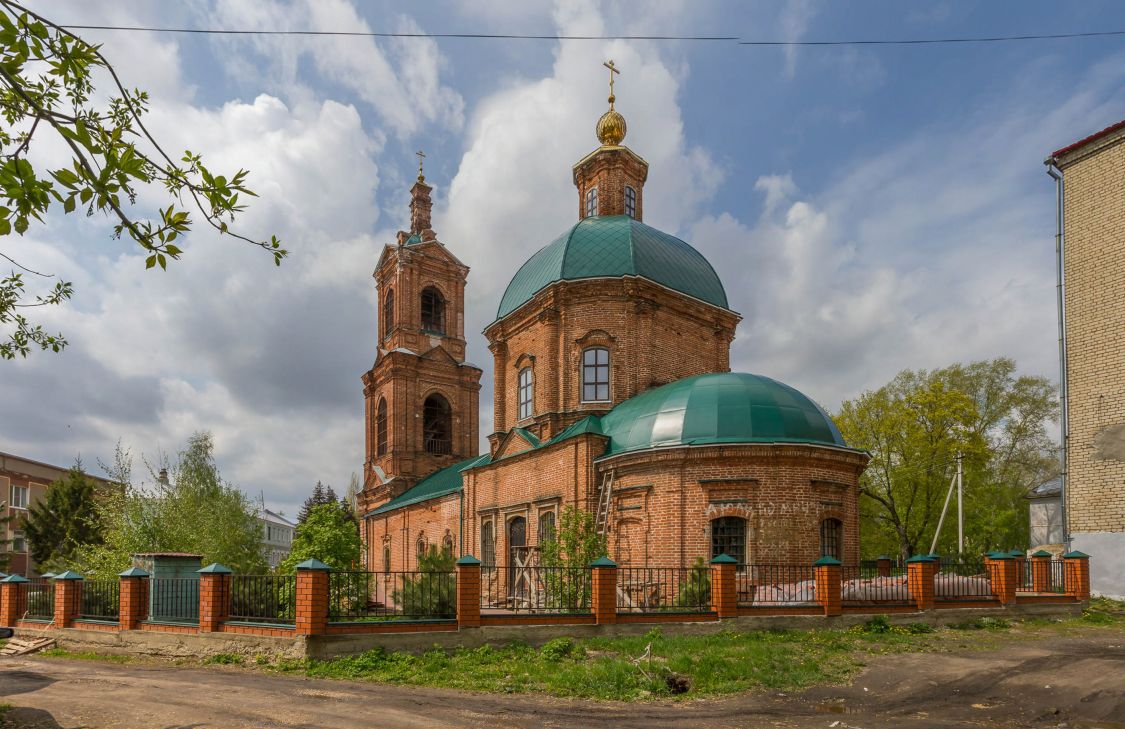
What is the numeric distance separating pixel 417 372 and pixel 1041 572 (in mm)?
24440

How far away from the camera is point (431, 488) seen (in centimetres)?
3039

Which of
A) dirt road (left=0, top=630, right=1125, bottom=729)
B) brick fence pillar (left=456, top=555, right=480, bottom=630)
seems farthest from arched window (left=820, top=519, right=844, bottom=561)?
brick fence pillar (left=456, top=555, right=480, bottom=630)

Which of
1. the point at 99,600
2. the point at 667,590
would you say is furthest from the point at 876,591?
the point at 99,600

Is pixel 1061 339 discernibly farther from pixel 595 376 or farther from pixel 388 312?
pixel 388 312

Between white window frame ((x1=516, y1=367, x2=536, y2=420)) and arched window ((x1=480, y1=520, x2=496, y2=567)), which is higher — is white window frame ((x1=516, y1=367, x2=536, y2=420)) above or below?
above

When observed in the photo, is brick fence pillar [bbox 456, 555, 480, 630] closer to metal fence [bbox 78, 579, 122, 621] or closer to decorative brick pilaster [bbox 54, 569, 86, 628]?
metal fence [bbox 78, 579, 122, 621]

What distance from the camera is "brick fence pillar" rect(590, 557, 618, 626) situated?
496 inches

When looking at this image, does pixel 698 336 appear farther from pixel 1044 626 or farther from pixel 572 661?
pixel 572 661

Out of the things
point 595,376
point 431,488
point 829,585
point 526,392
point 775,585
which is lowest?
point 775,585

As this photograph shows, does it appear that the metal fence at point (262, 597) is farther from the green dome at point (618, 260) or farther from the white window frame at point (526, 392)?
the green dome at point (618, 260)

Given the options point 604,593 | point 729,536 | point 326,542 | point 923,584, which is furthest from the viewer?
point 326,542

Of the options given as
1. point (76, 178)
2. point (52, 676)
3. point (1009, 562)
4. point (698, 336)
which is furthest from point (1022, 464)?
point (76, 178)

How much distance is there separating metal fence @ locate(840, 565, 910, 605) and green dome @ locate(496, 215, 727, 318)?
35.9ft

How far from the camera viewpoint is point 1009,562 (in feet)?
49.9
